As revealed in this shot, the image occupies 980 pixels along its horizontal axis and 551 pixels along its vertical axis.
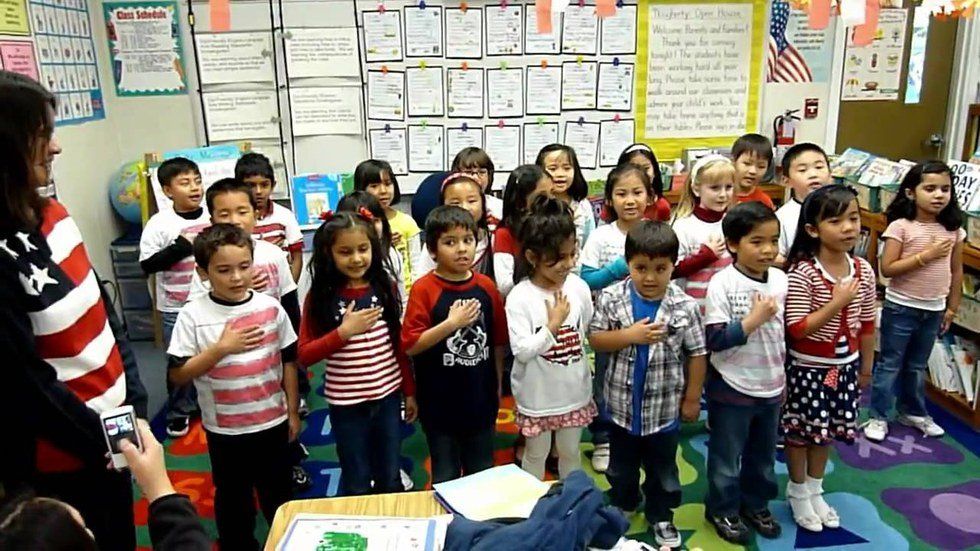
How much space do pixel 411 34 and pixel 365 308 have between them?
2.48m

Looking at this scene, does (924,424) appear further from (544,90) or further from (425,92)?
(425,92)

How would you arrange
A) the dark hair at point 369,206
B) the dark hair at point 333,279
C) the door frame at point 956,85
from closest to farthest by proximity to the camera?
the dark hair at point 333,279 → the dark hair at point 369,206 → the door frame at point 956,85

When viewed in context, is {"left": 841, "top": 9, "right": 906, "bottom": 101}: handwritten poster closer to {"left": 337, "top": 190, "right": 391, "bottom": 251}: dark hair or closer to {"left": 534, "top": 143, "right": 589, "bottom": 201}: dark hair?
{"left": 534, "top": 143, "right": 589, "bottom": 201}: dark hair

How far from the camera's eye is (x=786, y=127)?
14.1 ft

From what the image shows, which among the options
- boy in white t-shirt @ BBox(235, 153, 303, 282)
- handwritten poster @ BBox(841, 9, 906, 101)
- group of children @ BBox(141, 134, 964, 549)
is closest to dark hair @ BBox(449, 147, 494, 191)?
boy in white t-shirt @ BBox(235, 153, 303, 282)

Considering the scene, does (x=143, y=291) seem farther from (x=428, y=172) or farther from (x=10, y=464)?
(x=10, y=464)

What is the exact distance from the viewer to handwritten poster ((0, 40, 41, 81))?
3.08m

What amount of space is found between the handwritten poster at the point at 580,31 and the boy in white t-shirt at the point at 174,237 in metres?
2.21

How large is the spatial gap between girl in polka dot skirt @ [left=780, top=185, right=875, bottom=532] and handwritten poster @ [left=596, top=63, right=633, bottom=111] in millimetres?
2219

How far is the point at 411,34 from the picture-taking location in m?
4.03

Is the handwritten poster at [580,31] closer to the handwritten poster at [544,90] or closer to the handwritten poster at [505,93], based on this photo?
the handwritten poster at [544,90]

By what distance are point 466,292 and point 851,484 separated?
161 cm

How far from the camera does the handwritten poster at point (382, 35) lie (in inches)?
157

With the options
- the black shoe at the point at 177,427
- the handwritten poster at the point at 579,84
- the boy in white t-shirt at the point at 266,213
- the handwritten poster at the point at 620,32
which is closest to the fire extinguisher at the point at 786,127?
the handwritten poster at the point at 620,32
